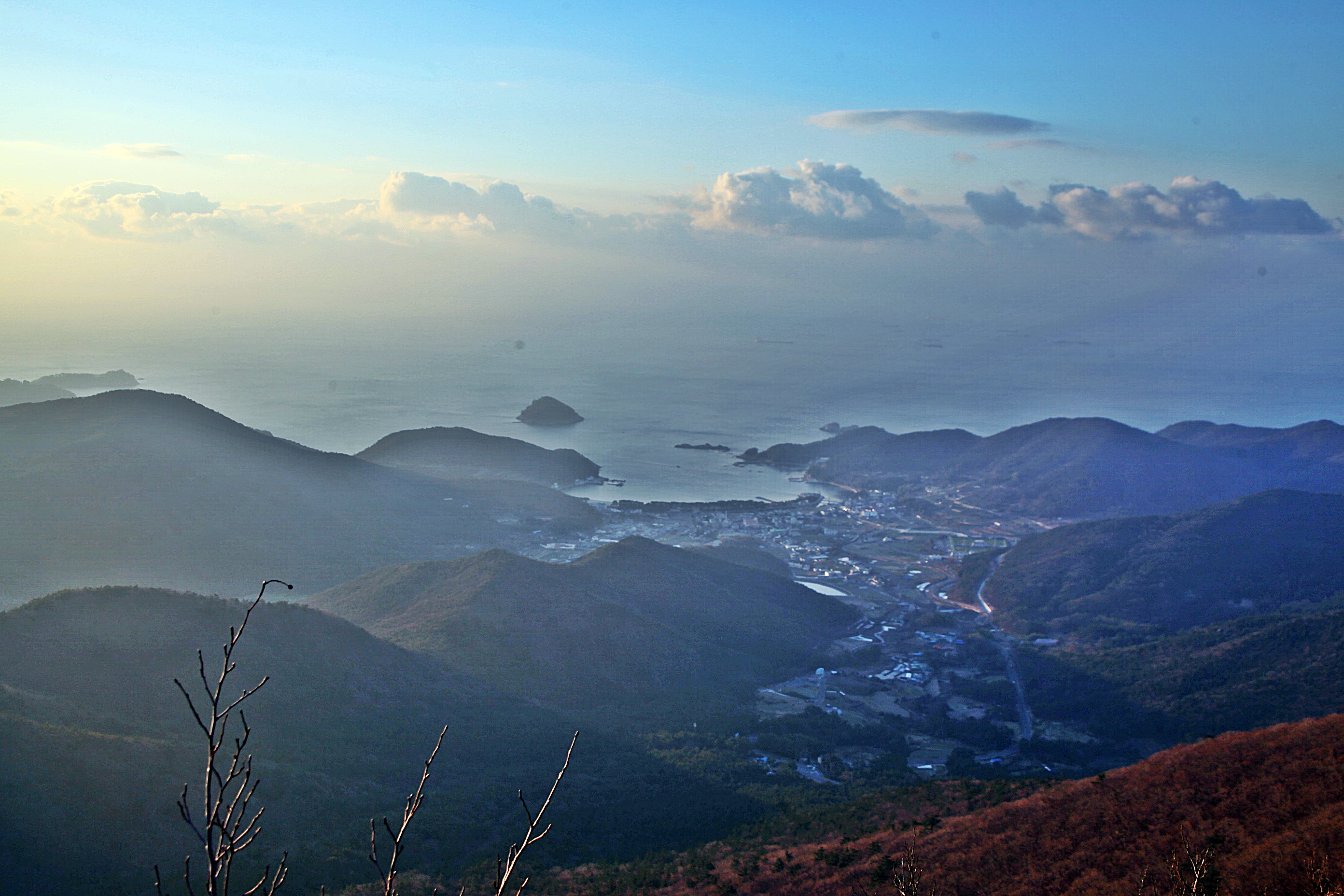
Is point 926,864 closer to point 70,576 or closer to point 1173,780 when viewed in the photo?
point 1173,780

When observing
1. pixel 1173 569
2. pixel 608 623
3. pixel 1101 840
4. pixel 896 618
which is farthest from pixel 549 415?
pixel 1101 840

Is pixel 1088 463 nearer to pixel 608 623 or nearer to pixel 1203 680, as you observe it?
pixel 1203 680

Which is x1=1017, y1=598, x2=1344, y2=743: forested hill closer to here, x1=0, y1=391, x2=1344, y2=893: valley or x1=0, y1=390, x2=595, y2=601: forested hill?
x1=0, y1=391, x2=1344, y2=893: valley

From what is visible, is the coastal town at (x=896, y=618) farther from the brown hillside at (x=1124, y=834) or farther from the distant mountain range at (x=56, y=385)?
the distant mountain range at (x=56, y=385)

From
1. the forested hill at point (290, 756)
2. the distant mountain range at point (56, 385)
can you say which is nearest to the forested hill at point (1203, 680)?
the forested hill at point (290, 756)

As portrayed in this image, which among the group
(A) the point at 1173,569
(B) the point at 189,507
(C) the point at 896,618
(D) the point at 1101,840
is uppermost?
(D) the point at 1101,840

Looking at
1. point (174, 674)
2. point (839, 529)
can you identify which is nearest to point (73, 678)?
point (174, 674)
